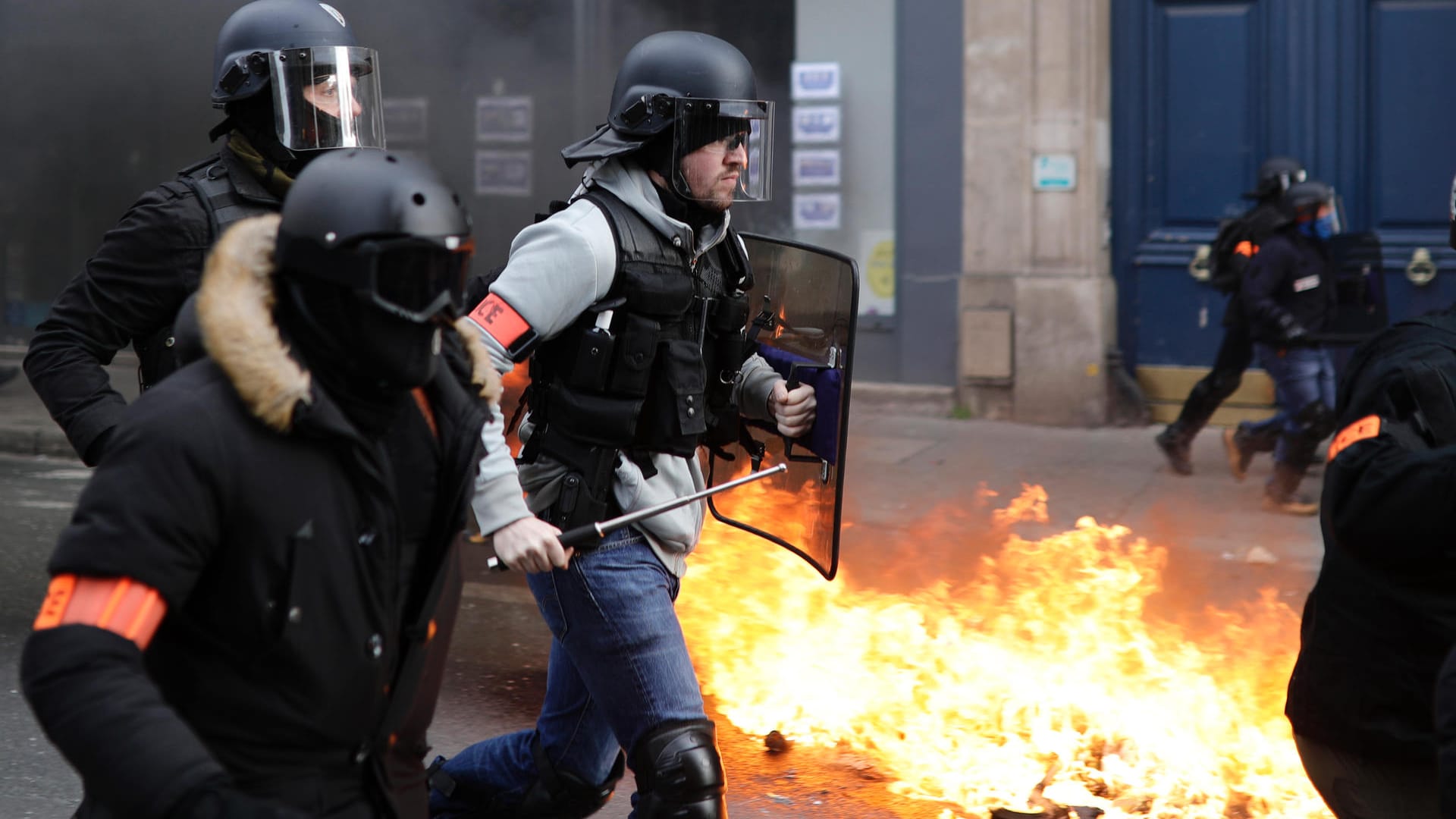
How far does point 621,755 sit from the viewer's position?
3238 mm

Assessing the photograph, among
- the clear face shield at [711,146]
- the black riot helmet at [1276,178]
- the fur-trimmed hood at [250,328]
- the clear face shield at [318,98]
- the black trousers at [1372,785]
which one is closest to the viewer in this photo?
the fur-trimmed hood at [250,328]

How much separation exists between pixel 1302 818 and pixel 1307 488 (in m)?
4.81

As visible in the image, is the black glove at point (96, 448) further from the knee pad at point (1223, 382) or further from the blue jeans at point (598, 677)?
the knee pad at point (1223, 382)

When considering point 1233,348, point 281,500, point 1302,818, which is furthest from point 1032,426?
point 281,500

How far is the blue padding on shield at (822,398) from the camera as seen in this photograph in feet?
11.2

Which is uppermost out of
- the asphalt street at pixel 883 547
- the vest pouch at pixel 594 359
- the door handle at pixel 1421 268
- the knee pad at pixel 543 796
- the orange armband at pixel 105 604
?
the door handle at pixel 1421 268

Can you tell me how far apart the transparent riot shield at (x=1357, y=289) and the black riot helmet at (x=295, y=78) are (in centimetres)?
585

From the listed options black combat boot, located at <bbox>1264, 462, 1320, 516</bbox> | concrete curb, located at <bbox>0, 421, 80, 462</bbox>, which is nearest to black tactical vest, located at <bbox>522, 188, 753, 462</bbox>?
black combat boot, located at <bbox>1264, 462, 1320, 516</bbox>

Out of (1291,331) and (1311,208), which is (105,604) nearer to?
(1291,331)

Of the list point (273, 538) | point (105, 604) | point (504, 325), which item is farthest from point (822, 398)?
point (105, 604)

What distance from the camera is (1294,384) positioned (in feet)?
26.2

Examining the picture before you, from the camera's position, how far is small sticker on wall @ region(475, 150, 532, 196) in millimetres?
11109

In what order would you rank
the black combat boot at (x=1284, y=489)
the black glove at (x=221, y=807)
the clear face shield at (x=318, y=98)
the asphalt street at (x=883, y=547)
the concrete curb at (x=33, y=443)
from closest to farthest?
the black glove at (x=221, y=807) < the clear face shield at (x=318, y=98) < the asphalt street at (x=883, y=547) < the black combat boot at (x=1284, y=489) < the concrete curb at (x=33, y=443)

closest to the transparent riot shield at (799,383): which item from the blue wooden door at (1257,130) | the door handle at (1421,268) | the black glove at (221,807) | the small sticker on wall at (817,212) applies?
the black glove at (221,807)
